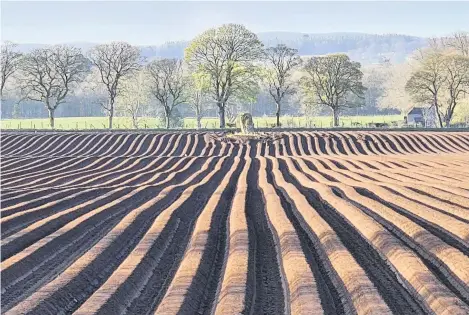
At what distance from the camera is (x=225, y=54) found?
56.0 meters

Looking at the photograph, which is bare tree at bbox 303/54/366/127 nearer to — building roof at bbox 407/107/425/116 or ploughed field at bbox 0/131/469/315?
building roof at bbox 407/107/425/116

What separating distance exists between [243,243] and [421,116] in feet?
240

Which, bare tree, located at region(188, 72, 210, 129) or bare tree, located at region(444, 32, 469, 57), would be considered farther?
bare tree, located at region(444, 32, 469, 57)

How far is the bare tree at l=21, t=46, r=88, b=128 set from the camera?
191 ft

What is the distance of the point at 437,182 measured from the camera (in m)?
17.6

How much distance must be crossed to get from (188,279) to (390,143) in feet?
103

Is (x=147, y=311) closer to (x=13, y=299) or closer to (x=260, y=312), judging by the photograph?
(x=260, y=312)

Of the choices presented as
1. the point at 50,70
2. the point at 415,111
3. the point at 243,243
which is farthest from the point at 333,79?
the point at 243,243

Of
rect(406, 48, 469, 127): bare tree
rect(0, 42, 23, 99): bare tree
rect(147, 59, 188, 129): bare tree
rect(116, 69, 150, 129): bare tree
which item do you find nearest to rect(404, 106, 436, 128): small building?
rect(406, 48, 469, 127): bare tree

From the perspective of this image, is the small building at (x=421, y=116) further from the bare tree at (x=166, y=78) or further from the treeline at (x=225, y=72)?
the bare tree at (x=166, y=78)

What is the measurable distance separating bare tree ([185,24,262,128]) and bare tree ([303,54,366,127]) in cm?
652

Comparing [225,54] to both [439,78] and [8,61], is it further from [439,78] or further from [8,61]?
[8,61]

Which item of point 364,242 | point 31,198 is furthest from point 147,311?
point 31,198

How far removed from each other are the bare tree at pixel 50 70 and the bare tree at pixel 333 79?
22914mm
